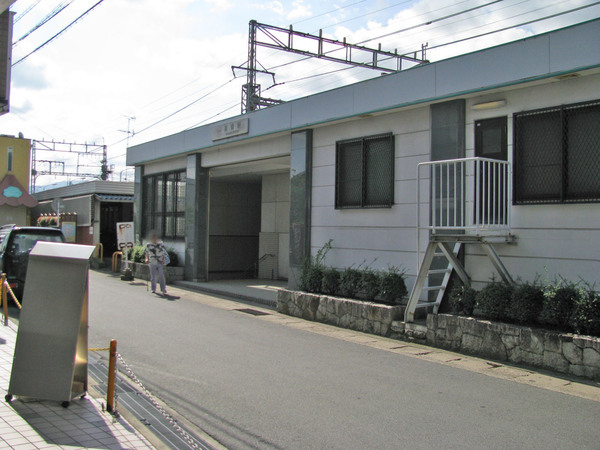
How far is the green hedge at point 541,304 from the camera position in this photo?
25.1ft

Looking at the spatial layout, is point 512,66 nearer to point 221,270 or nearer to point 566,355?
point 566,355

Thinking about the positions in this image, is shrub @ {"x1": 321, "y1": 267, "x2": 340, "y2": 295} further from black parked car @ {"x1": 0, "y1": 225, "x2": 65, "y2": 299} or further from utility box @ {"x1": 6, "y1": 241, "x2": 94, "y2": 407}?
utility box @ {"x1": 6, "y1": 241, "x2": 94, "y2": 407}

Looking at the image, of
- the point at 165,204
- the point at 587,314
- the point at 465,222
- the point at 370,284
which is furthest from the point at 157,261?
the point at 587,314

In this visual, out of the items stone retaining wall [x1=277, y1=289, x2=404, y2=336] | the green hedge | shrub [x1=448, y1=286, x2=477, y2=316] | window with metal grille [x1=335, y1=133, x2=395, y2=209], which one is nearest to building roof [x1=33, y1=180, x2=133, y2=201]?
stone retaining wall [x1=277, y1=289, x2=404, y2=336]

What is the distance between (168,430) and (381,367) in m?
3.55

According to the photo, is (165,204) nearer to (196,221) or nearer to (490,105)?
(196,221)

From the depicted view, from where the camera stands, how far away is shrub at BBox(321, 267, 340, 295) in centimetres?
1226

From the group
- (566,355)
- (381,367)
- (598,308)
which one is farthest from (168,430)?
(598,308)

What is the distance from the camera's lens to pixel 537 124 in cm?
945

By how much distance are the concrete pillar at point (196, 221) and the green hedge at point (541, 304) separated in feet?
38.0

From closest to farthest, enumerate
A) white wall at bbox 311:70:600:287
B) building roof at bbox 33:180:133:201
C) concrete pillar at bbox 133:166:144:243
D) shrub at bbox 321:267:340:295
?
white wall at bbox 311:70:600:287 → shrub at bbox 321:267:340:295 → concrete pillar at bbox 133:166:144:243 → building roof at bbox 33:180:133:201

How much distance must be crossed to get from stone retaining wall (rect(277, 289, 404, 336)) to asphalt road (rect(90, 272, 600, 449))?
98cm

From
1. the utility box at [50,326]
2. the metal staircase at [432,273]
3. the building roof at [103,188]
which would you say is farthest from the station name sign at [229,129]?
the building roof at [103,188]

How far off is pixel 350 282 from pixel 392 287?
1136 millimetres
